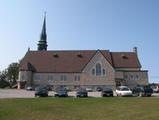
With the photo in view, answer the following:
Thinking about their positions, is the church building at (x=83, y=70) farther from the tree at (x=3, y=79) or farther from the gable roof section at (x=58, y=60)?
the tree at (x=3, y=79)

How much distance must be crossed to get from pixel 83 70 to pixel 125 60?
1273 cm

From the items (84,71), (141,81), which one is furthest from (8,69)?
(141,81)

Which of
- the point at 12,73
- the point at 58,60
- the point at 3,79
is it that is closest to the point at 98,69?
the point at 58,60

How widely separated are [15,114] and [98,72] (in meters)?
67.7

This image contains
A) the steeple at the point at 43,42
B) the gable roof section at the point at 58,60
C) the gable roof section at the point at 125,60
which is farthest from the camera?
the steeple at the point at 43,42

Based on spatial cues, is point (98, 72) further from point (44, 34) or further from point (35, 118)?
point (35, 118)

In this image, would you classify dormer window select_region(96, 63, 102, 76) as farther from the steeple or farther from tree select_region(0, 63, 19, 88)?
tree select_region(0, 63, 19, 88)

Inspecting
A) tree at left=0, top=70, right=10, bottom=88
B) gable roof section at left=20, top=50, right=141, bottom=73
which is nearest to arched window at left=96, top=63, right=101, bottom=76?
gable roof section at left=20, top=50, right=141, bottom=73

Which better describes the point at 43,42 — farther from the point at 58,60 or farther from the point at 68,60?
the point at 68,60

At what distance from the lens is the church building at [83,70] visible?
91250mm

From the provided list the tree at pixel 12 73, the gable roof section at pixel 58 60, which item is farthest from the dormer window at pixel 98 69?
the tree at pixel 12 73

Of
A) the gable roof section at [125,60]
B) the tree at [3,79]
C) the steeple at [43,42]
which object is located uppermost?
the steeple at [43,42]

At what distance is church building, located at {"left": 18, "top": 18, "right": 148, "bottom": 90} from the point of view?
9125 cm

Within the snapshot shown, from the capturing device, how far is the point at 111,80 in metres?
91.1
